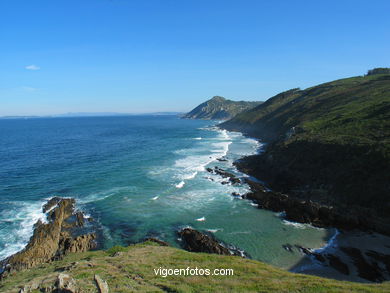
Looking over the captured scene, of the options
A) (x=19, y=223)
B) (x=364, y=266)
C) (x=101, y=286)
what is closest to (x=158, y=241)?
(x=101, y=286)

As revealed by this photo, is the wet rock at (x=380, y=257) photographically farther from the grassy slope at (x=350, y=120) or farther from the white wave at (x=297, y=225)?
the grassy slope at (x=350, y=120)

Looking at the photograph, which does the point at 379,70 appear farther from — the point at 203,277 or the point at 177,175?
the point at 203,277

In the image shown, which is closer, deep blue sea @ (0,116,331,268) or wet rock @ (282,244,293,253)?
wet rock @ (282,244,293,253)

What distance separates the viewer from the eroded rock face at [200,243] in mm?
27172

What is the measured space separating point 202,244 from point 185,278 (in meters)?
11.4

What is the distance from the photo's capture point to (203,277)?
17.3 meters

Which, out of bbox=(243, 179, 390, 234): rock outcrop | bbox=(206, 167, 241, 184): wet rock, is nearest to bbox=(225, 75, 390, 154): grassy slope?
bbox=(243, 179, 390, 234): rock outcrop

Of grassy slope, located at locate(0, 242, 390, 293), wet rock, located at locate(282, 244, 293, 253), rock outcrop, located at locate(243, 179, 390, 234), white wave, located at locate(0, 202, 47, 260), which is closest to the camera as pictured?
grassy slope, located at locate(0, 242, 390, 293)

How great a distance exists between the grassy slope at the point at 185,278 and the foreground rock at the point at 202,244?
179 inches

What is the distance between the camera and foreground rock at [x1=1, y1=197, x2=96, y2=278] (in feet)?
83.7

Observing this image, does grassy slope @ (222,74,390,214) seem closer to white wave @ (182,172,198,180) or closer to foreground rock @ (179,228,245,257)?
Result: white wave @ (182,172,198,180)

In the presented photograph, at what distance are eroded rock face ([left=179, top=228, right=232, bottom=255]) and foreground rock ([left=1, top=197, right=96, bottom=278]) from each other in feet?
36.0

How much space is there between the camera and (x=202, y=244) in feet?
92.0

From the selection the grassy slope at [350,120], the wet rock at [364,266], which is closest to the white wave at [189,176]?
the grassy slope at [350,120]
